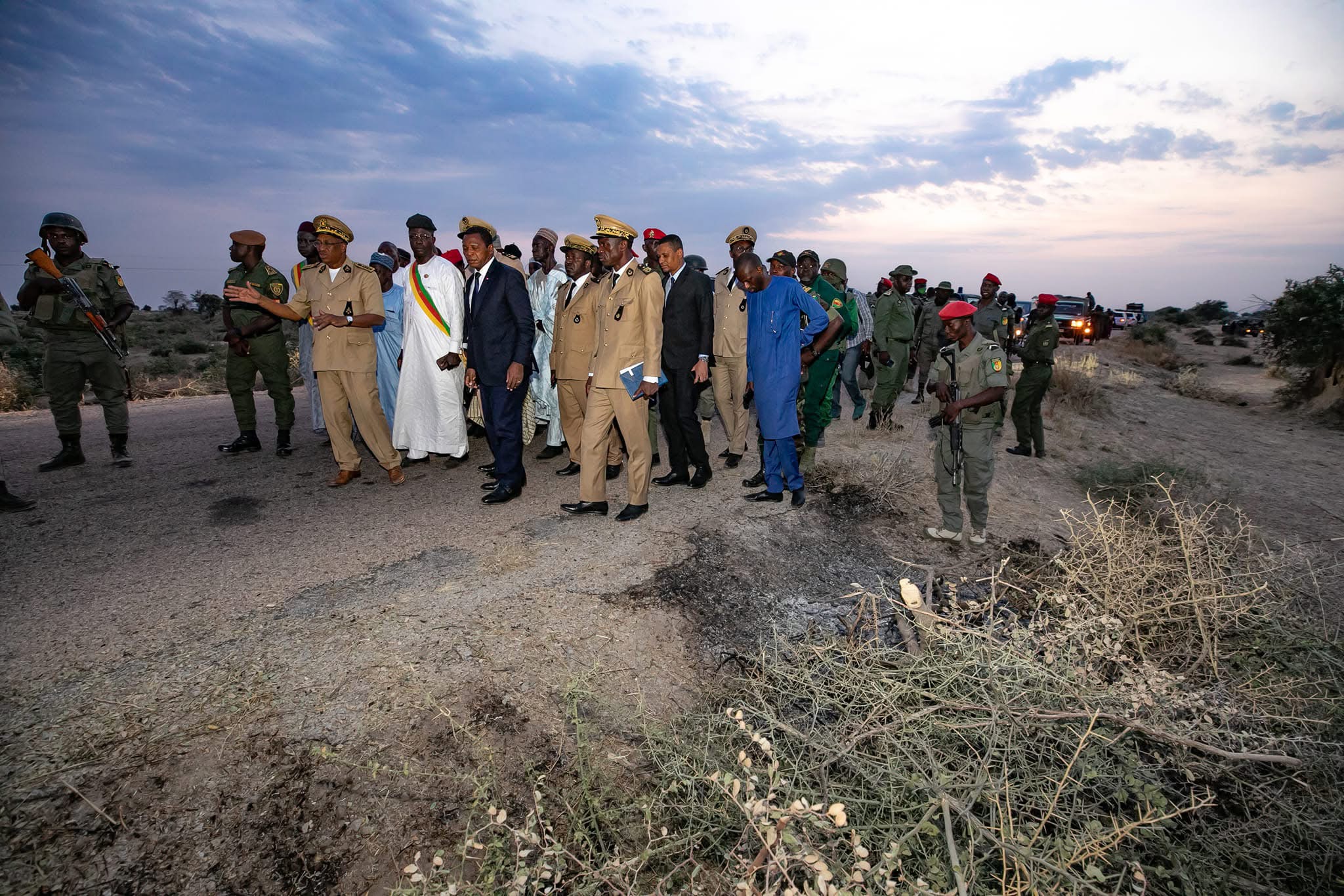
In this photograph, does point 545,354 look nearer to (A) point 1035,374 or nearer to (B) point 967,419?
(B) point 967,419

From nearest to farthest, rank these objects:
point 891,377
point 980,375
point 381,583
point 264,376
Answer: point 381,583
point 980,375
point 264,376
point 891,377

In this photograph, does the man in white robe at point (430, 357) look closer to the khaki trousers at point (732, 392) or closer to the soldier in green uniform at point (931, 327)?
the khaki trousers at point (732, 392)

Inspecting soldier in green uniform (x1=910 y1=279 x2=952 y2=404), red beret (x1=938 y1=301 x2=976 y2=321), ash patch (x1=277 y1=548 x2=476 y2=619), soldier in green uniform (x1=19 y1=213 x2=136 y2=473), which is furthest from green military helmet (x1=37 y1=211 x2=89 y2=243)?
soldier in green uniform (x1=910 y1=279 x2=952 y2=404)

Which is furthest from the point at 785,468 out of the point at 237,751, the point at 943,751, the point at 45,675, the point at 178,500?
the point at 178,500

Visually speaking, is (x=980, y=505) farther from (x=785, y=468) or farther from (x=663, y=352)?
(x=663, y=352)

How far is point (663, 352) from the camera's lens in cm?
528

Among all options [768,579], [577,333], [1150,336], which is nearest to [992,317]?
[577,333]

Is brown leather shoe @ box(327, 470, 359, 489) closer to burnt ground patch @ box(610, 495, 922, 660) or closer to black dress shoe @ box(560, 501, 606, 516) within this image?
black dress shoe @ box(560, 501, 606, 516)

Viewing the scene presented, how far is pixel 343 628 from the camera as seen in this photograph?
9.67 feet

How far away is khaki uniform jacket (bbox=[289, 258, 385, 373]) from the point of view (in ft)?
16.1

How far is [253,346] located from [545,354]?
2714 millimetres

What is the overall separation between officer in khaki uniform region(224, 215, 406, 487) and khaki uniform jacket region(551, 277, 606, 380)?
4.69 feet

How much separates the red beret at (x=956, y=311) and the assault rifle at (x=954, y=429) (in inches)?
9.3

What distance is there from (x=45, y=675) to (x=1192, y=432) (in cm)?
1235
